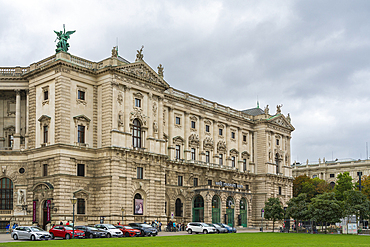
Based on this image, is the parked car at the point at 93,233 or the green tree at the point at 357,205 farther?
the green tree at the point at 357,205

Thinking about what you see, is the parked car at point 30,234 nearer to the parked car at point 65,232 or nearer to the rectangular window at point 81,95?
the parked car at point 65,232

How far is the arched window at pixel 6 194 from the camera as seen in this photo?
62469mm

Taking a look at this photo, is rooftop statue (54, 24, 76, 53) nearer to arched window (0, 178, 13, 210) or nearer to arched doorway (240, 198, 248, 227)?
arched window (0, 178, 13, 210)

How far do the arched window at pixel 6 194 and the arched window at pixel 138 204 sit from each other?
56.3ft

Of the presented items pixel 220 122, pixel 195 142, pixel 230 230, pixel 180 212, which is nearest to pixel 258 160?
pixel 220 122

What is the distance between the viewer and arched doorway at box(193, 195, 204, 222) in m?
76.9

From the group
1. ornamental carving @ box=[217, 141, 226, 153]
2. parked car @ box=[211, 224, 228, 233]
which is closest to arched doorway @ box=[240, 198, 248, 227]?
ornamental carving @ box=[217, 141, 226, 153]

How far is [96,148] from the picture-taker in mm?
63719

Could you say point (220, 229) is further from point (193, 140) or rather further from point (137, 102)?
point (193, 140)

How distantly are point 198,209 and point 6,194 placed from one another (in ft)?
103

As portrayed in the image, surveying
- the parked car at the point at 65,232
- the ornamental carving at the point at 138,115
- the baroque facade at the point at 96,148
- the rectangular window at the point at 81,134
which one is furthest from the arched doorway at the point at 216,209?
the parked car at the point at 65,232

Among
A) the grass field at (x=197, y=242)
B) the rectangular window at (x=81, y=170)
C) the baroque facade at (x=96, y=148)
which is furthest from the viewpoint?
the rectangular window at (x=81, y=170)

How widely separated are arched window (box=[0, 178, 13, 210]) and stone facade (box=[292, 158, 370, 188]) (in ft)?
337

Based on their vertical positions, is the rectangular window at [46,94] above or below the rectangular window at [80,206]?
above
